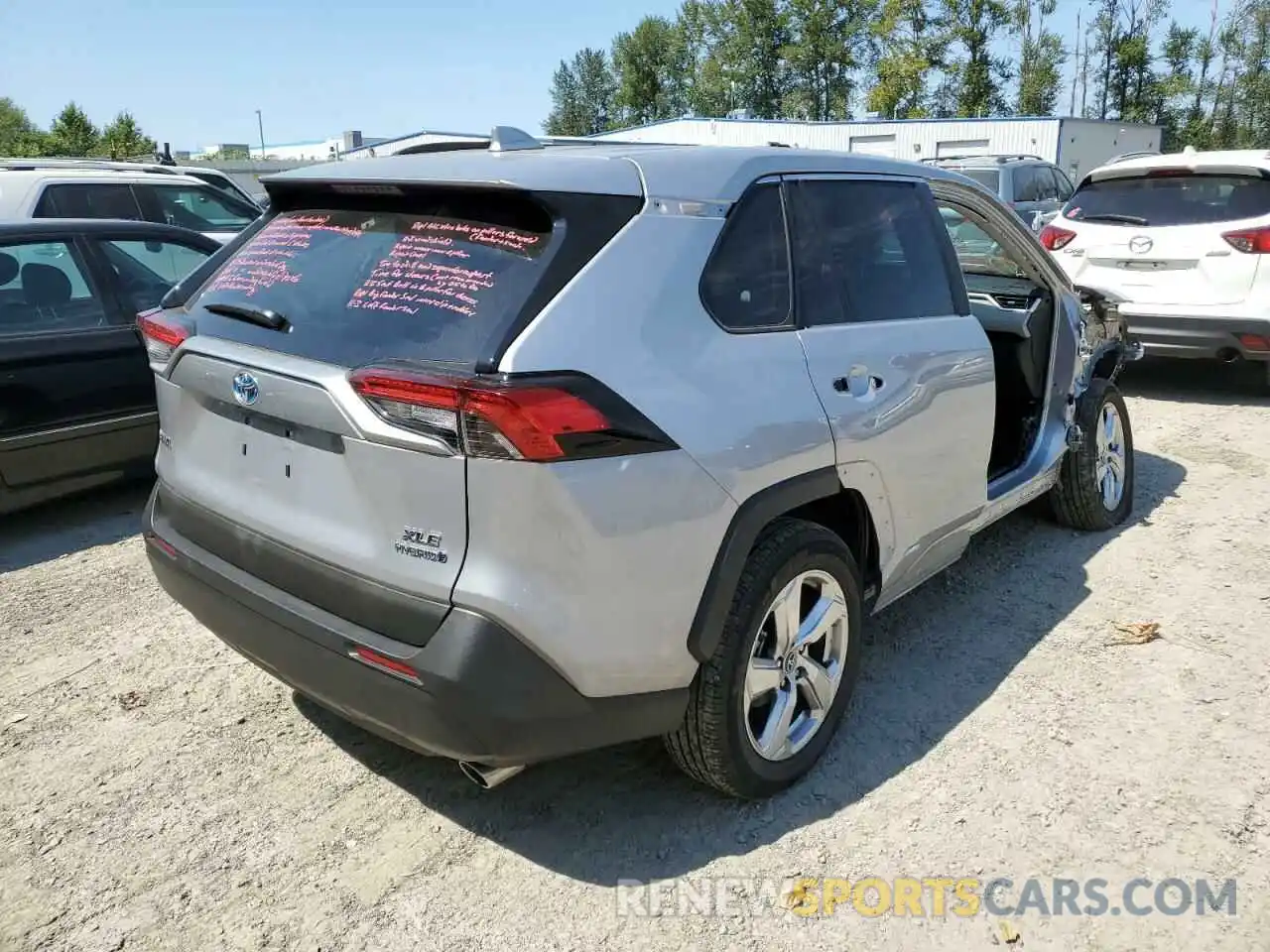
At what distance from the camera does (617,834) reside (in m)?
2.75

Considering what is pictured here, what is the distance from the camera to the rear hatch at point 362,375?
85.6 inches

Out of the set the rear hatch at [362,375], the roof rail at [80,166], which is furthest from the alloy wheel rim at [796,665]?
the roof rail at [80,166]

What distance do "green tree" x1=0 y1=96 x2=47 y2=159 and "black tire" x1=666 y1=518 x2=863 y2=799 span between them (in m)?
45.8

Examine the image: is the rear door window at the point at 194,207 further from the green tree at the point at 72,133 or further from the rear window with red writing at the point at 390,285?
the green tree at the point at 72,133

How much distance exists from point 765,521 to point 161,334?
1.85 metres

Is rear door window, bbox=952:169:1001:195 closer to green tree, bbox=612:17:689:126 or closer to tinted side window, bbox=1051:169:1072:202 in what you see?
tinted side window, bbox=1051:169:1072:202

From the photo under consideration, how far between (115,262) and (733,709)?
4.66 m

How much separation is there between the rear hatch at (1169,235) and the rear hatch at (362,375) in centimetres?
615

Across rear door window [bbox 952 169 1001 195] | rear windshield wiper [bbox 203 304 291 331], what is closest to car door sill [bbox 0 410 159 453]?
rear windshield wiper [bbox 203 304 291 331]

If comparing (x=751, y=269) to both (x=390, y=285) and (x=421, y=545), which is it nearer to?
(x=390, y=285)

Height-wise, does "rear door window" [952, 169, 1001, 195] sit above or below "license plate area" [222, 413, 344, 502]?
above

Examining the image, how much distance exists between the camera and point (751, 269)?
274 centimetres

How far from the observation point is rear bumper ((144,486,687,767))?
2.16 m

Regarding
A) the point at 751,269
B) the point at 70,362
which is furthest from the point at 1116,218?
the point at 70,362
